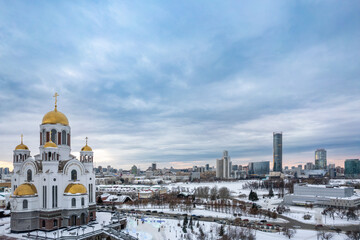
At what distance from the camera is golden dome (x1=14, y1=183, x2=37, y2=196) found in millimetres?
30987

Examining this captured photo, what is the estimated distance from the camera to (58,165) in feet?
109

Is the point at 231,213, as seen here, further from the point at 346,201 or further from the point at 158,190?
the point at 158,190

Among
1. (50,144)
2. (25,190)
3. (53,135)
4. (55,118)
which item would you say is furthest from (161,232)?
(55,118)

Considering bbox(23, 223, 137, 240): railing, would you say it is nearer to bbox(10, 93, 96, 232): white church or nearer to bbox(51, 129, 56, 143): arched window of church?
bbox(10, 93, 96, 232): white church

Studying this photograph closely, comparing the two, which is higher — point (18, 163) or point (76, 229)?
point (18, 163)

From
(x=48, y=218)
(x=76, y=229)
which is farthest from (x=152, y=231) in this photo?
(x=48, y=218)

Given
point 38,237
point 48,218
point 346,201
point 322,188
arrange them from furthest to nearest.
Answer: point 322,188
point 346,201
point 48,218
point 38,237

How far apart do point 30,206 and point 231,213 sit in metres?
32.9

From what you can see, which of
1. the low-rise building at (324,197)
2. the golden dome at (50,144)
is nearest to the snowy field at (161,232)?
the golden dome at (50,144)

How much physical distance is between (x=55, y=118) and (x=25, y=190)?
9.12m

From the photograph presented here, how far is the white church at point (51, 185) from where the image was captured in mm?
30844

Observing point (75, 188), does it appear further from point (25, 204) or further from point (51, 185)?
point (25, 204)

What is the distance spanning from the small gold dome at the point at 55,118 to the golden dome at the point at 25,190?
25.8 ft

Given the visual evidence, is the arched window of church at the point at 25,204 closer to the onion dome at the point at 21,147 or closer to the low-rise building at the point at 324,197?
the onion dome at the point at 21,147
